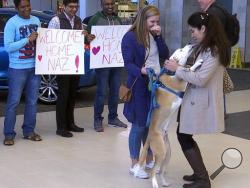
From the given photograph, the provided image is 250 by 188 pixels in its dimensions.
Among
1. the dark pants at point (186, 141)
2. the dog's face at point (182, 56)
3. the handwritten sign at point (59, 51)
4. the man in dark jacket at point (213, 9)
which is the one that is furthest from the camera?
the handwritten sign at point (59, 51)

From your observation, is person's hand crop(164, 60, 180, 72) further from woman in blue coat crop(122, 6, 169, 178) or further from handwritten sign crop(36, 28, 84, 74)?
handwritten sign crop(36, 28, 84, 74)

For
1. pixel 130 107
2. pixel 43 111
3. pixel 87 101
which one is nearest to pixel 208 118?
pixel 130 107

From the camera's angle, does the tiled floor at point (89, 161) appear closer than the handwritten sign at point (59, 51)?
Yes

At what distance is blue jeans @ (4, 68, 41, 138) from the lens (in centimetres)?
654

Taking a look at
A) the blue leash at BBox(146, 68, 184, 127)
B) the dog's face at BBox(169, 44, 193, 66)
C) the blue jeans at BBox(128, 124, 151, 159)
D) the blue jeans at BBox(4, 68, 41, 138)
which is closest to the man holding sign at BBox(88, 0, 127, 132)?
the blue jeans at BBox(4, 68, 41, 138)

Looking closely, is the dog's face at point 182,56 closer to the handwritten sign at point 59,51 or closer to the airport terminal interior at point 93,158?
the airport terminal interior at point 93,158

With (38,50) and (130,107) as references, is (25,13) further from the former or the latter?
(130,107)

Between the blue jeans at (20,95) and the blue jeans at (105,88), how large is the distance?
0.99 meters

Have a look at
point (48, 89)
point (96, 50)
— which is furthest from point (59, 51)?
point (48, 89)

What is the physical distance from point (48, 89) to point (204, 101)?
4.83m

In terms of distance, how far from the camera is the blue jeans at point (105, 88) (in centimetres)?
744

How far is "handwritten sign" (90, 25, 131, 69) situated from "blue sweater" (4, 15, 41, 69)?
1041 mm

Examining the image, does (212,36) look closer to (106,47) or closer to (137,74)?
(137,74)

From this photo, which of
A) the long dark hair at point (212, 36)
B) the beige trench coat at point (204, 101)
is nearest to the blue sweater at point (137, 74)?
the beige trench coat at point (204, 101)
